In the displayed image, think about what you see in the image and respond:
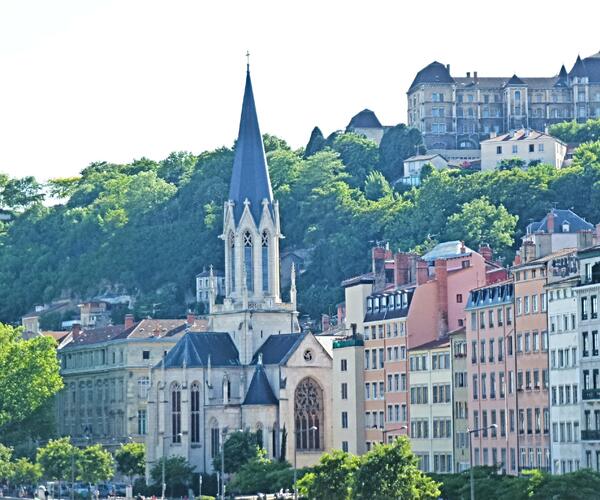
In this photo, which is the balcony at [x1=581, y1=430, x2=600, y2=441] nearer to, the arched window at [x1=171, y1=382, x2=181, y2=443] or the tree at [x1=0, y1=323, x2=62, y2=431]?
the arched window at [x1=171, y1=382, x2=181, y2=443]

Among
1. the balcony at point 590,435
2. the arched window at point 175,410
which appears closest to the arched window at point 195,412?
the arched window at point 175,410

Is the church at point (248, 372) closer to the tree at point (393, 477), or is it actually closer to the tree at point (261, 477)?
the tree at point (261, 477)

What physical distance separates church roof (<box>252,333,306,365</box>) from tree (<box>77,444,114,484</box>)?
12406 millimetres

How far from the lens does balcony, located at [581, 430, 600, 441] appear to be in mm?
122250

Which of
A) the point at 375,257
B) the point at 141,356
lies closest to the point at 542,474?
the point at 375,257

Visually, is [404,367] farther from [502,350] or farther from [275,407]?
[275,407]

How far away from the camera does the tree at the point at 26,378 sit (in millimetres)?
196625

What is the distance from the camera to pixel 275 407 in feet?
566

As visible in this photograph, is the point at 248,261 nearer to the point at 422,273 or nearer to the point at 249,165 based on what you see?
the point at 249,165

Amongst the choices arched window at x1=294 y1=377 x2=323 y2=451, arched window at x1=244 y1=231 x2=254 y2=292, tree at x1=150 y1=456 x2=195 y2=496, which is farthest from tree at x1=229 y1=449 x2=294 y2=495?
arched window at x1=244 y1=231 x2=254 y2=292

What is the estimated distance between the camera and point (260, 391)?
173 metres

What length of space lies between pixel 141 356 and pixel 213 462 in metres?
30.7

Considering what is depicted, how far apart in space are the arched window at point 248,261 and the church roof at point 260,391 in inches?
280

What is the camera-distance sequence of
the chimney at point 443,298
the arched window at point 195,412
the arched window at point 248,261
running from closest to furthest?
the chimney at point 443,298
the arched window at point 195,412
the arched window at point 248,261
